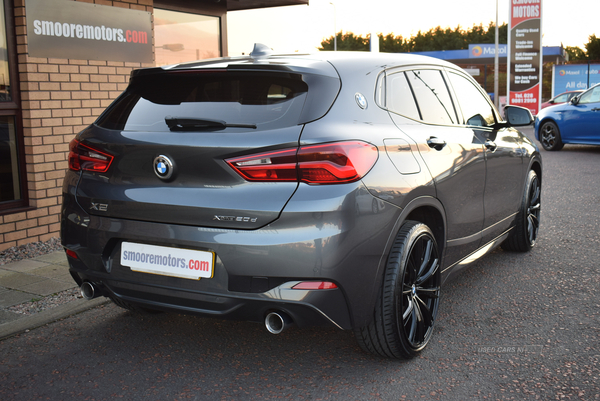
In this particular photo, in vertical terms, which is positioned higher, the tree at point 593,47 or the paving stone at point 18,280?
the tree at point 593,47

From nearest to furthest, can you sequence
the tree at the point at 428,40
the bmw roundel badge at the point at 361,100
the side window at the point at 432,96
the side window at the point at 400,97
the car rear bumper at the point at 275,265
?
the car rear bumper at the point at 275,265 → the bmw roundel badge at the point at 361,100 → the side window at the point at 400,97 → the side window at the point at 432,96 → the tree at the point at 428,40

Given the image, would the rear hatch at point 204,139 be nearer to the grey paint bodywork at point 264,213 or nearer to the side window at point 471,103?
the grey paint bodywork at point 264,213

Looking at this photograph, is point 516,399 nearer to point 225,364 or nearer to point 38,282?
point 225,364

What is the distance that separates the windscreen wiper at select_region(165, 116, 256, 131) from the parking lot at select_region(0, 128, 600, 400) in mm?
1274


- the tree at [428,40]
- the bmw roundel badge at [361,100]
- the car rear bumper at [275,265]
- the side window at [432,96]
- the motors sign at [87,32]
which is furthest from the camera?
the tree at [428,40]

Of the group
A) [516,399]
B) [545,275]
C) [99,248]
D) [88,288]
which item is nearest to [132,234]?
[99,248]

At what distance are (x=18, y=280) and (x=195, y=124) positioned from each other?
111 inches

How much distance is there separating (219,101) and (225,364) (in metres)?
1.40

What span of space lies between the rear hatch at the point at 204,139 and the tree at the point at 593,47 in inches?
2726

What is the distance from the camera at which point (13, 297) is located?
4453 millimetres

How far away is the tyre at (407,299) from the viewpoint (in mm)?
3068

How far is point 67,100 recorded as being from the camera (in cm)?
641

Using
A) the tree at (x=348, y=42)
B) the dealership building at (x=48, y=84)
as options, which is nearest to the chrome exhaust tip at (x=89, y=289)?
the dealership building at (x=48, y=84)

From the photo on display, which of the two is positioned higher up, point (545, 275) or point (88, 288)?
point (88, 288)
